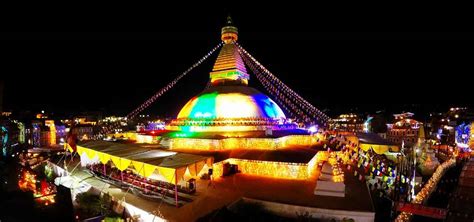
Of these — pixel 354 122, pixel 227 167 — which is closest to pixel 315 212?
pixel 227 167

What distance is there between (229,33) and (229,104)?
7962 millimetres

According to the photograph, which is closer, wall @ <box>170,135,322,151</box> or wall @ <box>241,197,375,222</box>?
wall @ <box>241,197,375,222</box>

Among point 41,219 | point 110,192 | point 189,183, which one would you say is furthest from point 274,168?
point 41,219

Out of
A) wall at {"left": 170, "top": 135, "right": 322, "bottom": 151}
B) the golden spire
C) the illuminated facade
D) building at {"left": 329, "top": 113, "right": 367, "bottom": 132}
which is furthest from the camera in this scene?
building at {"left": 329, "top": 113, "right": 367, "bottom": 132}

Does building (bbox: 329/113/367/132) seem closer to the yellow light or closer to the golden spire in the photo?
the golden spire

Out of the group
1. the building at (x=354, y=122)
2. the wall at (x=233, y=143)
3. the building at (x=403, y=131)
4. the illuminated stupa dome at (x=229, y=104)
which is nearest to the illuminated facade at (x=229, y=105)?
the illuminated stupa dome at (x=229, y=104)

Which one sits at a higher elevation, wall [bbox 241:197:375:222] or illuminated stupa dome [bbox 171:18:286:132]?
illuminated stupa dome [bbox 171:18:286:132]

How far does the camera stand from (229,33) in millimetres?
23797

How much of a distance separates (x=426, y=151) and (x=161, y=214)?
75.0 feet

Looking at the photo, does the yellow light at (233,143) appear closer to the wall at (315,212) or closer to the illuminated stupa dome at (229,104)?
the illuminated stupa dome at (229,104)

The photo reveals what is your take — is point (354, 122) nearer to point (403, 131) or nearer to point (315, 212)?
point (403, 131)

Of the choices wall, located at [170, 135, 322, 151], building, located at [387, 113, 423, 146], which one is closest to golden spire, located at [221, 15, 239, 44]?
wall, located at [170, 135, 322, 151]

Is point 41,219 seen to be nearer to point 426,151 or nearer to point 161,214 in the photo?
point 161,214

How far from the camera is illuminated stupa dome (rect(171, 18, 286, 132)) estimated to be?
19.3 metres
